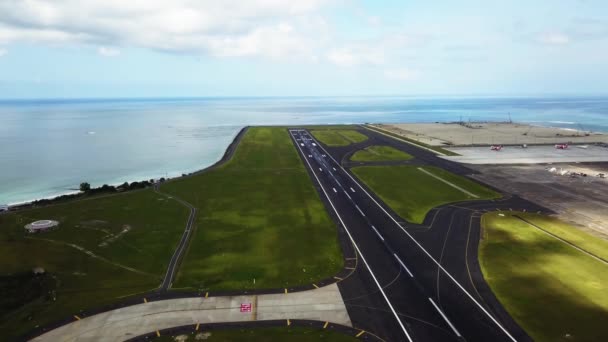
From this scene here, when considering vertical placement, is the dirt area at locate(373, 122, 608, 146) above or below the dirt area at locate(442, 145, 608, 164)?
above

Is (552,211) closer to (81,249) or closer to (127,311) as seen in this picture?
(127,311)

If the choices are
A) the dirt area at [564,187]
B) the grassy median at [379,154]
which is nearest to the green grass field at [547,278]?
the dirt area at [564,187]

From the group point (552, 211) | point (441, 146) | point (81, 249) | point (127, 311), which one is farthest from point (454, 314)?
point (441, 146)

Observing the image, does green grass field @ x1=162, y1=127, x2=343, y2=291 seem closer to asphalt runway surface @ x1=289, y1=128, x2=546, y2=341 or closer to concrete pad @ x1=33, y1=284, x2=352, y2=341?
concrete pad @ x1=33, y1=284, x2=352, y2=341

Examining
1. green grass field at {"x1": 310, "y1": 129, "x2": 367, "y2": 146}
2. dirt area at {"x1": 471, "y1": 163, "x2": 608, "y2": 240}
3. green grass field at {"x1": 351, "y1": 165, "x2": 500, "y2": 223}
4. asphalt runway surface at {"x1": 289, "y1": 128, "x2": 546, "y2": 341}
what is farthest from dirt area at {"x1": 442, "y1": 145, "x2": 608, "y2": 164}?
asphalt runway surface at {"x1": 289, "y1": 128, "x2": 546, "y2": 341}

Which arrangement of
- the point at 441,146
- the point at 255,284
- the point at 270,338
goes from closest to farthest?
the point at 270,338 → the point at 255,284 → the point at 441,146

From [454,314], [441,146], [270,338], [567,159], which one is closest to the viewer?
[270,338]
